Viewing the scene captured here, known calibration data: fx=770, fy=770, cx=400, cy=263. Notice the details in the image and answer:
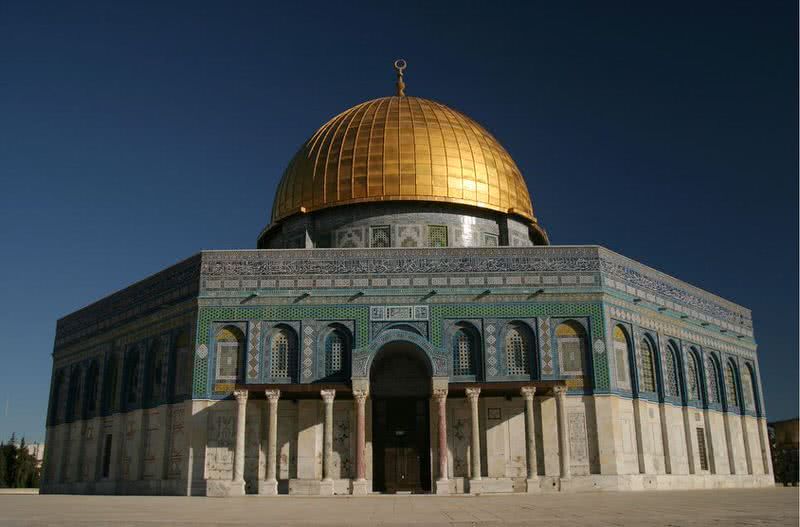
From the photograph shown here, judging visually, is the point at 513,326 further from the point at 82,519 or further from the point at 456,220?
the point at 82,519

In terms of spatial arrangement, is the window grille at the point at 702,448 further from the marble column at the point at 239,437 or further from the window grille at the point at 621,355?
the marble column at the point at 239,437

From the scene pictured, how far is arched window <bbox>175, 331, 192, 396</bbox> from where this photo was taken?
22984 mm

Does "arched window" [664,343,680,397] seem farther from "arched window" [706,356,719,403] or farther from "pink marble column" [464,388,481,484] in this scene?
"pink marble column" [464,388,481,484]

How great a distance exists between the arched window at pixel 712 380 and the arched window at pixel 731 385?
657 mm

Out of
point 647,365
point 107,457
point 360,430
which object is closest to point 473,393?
point 360,430

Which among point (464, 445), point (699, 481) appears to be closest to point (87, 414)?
point (464, 445)

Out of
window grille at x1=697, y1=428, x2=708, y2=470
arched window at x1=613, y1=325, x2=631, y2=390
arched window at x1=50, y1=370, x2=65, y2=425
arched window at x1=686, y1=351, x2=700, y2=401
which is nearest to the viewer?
arched window at x1=613, y1=325, x2=631, y2=390

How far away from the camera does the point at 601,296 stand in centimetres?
2269

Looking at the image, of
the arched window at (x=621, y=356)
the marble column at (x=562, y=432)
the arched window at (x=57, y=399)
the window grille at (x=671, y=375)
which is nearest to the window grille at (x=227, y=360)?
the marble column at (x=562, y=432)

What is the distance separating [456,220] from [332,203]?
433 centimetres

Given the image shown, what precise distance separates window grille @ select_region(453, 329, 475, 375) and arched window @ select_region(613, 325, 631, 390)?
4365 millimetres

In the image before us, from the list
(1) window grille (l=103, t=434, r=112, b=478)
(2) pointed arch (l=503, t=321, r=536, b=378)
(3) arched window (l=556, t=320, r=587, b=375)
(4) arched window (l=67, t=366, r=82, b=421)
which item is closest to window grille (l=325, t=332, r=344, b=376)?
(2) pointed arch (l=503, t=321, r=536, b=378)

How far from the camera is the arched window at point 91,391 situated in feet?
89.7

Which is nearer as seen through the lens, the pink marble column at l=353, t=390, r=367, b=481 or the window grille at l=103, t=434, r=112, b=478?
the pink marble column at l=353, t=390, r=367, b=481
